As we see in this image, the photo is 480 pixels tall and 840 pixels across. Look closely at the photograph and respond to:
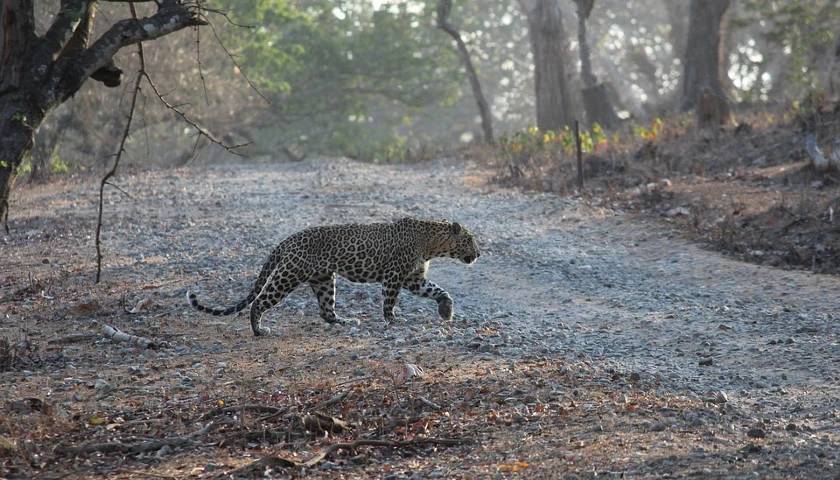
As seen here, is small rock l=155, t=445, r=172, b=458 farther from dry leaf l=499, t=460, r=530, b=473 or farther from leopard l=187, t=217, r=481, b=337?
leopard l=187, t=217, r=481, b=337

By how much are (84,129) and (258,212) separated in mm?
13529

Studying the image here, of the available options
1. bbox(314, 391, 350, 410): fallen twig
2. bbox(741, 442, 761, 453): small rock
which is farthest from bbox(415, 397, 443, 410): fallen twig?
bbox(741, 442, 761, 453): small rock

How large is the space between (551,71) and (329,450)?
1015 inches

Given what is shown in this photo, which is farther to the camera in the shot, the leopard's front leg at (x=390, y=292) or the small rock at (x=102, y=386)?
the leopard's front leg at (x=390, y=292)

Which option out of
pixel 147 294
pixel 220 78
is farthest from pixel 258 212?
pixel 220 78

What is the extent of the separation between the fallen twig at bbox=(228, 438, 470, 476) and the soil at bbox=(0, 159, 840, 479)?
1.0 inches

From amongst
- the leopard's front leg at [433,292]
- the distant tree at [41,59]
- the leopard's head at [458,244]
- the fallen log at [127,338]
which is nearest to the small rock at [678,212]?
the leopard's head at [458,244]

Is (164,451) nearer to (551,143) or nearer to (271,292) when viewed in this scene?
(271,292)

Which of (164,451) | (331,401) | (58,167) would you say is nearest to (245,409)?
(331,401)

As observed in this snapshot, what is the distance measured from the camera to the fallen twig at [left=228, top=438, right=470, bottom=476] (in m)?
7.51

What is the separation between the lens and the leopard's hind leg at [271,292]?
38.2ft

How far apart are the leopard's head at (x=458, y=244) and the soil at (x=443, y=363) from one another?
71cm

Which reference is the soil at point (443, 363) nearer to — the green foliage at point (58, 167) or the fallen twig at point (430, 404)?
the fallen twig at point (430, 404)

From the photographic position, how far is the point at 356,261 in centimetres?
1199
